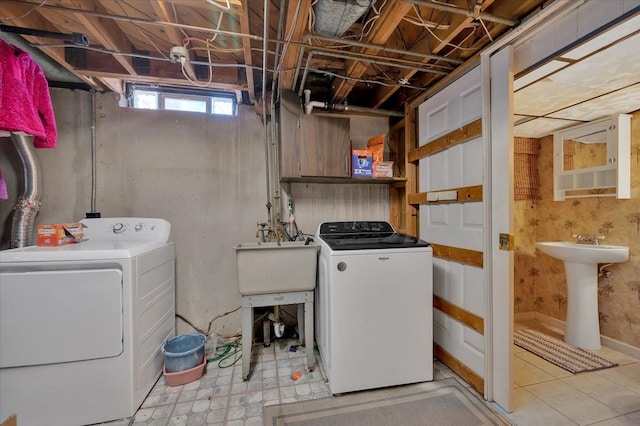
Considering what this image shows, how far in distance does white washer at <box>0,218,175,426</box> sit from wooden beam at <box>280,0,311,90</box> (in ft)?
5.13

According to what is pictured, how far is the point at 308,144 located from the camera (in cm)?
224

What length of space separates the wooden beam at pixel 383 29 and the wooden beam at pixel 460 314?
1835 millimetres

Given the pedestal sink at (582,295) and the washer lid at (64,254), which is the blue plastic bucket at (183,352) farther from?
the pedestal sink at (582,295)

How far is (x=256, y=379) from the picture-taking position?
1881mm

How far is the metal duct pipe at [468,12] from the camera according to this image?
1243 mm

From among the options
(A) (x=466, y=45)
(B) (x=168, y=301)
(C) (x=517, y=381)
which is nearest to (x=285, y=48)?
(A) (x=466, y=45)

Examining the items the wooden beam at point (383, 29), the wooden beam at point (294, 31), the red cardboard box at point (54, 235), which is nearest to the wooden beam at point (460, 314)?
the wooden beam at point (383, 29)

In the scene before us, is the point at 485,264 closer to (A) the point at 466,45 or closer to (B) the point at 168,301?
(A) the point at 466,45

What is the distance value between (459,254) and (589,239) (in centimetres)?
161

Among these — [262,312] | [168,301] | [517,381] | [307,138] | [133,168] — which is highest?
[307,138]

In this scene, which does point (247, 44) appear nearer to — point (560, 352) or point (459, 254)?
point (459, 254)

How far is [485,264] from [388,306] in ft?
2.17

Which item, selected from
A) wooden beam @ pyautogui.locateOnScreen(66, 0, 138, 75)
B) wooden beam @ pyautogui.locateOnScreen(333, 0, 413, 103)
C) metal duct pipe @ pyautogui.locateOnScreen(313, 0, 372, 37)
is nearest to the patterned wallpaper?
wooden beam @ pyautogui.locateOnScreen(333, 0, 413, 103)

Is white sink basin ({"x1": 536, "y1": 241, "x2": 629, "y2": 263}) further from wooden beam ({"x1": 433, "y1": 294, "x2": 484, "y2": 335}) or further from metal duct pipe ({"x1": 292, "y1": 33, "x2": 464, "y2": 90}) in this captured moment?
metal duct pipe ({"x1": 292, "y1": 33, "x2": 464, "y2": 90})
